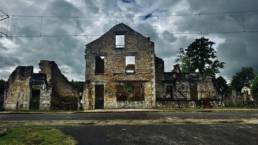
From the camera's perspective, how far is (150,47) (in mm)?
24578

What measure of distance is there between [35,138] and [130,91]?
1669 centimetres

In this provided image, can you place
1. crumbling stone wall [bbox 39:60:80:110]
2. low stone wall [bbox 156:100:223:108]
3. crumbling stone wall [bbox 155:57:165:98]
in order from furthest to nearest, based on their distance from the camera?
crumbling stone wall [bbox 155:57:165:98] → crumbling stone wall [bbox 39:60:80:110] → low stone wall [bbox 156:100:223:108]

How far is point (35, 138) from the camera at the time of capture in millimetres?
7473

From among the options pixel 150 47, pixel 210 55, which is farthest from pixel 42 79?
pixel 210 55

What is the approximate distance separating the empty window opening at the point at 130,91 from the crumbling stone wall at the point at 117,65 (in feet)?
1.03

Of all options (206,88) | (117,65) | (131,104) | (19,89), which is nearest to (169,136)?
(131,104)

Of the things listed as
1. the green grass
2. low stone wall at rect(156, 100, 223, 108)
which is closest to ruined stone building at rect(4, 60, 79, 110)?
low stone wall at rect(156, 100, 223, 108)

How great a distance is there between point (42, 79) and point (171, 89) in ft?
45.9

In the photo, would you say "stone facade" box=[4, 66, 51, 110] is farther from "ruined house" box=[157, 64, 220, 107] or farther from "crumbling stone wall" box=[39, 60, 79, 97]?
"ruined house" box=[157, 64, 220, 107]

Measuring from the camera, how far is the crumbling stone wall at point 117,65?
23.7m

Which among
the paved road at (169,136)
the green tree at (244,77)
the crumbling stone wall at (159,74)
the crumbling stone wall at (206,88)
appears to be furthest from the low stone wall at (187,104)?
the green tree at (244,77)

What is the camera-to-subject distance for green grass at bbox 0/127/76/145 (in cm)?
691

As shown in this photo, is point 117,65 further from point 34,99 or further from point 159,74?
point 34,99

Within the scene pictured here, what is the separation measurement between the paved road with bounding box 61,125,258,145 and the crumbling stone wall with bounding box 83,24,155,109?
14.7 m
